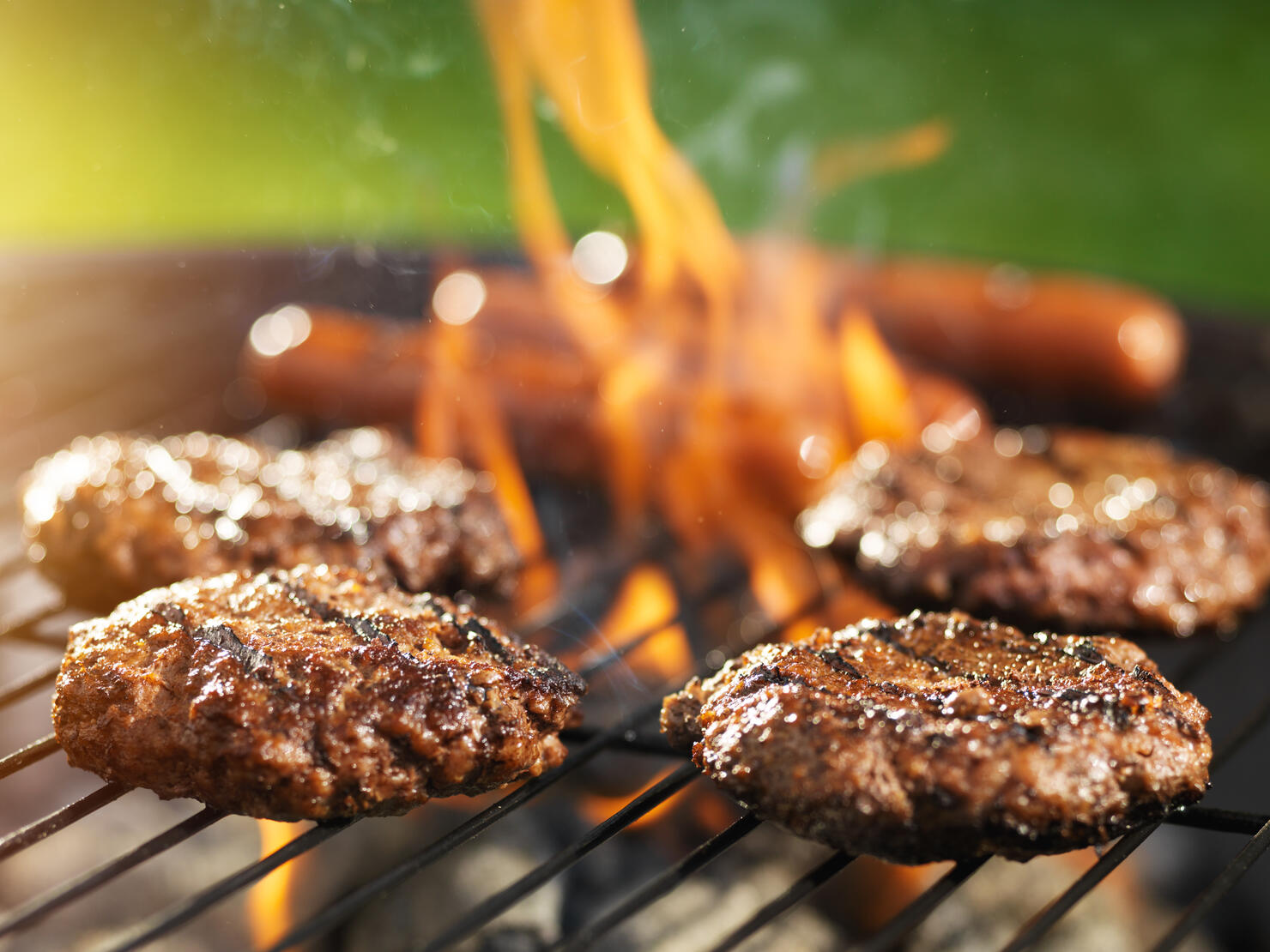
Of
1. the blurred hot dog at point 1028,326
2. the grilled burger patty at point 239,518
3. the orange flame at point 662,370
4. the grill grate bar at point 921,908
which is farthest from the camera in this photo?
the blurred hot dog at point 1028,326

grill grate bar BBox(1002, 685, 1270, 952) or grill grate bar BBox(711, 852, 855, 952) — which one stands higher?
grill grate bar BBox(711, 852, 855, 952)

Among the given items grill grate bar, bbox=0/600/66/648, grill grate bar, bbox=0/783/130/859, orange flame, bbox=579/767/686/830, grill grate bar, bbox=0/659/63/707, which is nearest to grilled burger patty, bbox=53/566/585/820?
grill grate bar, bbox=0/783/130/859

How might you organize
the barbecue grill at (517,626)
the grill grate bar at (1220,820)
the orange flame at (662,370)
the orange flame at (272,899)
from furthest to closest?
the orange flame at (662,370) → the orange flame at (272,899) → the grill grate bar at (1220,820) → the barbecue grill at (517,626)

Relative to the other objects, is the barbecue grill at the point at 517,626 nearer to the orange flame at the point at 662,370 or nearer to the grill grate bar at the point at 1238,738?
the grill grate bar at the point at 1238,738

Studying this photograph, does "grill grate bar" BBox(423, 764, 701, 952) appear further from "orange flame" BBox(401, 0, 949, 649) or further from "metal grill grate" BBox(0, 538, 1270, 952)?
"orange flame" BBox(401, 0, 949, 649)

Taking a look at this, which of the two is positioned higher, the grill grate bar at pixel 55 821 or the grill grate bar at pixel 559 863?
the grill grate bar at pixel 55 821

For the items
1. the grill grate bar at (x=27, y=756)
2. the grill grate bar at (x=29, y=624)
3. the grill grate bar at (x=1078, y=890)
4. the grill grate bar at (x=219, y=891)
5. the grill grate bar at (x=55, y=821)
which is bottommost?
the grill grate bar at (x=1078, y=890)

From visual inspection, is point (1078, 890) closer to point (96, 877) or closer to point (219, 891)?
point (219, 891)

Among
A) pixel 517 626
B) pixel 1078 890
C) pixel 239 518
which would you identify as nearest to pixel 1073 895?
pixel 1078 890

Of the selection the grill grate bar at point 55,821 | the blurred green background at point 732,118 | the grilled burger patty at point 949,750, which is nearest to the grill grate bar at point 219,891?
the grill grate bar at point 55,821
